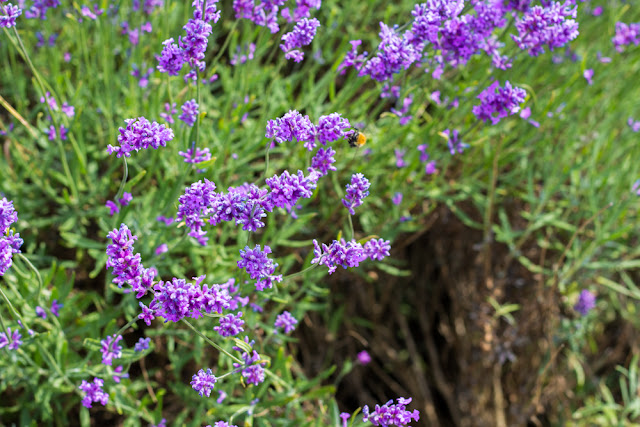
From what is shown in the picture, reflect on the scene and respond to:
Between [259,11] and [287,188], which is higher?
[259,11]

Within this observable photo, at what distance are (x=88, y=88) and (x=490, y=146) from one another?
6.01 feet

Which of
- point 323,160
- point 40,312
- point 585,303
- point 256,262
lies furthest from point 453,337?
point 40,312

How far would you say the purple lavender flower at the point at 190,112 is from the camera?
6.32ft

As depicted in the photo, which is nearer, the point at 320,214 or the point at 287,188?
the point at 287,188

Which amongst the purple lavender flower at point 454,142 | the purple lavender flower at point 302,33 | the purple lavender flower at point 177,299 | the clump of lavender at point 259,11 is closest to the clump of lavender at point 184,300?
the purple lavender flower at point 177,299

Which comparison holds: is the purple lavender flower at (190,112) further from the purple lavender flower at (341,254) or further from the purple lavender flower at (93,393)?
the purple lavender flower at (93,393)

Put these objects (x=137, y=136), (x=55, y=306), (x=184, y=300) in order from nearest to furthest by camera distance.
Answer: (x=184, y=300) < (x=137, y=136) < (x=55, y=306)

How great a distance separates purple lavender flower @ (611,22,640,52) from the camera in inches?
99.5

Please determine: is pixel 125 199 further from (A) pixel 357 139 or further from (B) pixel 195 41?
(A) pixel 357 139

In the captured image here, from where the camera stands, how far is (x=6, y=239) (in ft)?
4.71

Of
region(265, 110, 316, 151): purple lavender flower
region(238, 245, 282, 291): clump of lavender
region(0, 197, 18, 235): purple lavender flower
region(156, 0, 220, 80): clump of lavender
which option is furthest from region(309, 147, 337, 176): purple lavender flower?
region(0, 197, 18, 235): purple lavender flower

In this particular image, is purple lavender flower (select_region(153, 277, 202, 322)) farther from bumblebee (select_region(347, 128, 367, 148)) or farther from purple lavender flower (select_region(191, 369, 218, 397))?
bumblebee (select_region(347, 128, 367, 148))

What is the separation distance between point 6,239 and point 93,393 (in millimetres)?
601

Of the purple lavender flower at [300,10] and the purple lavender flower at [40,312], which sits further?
the purple lavender flower at [300,10]
